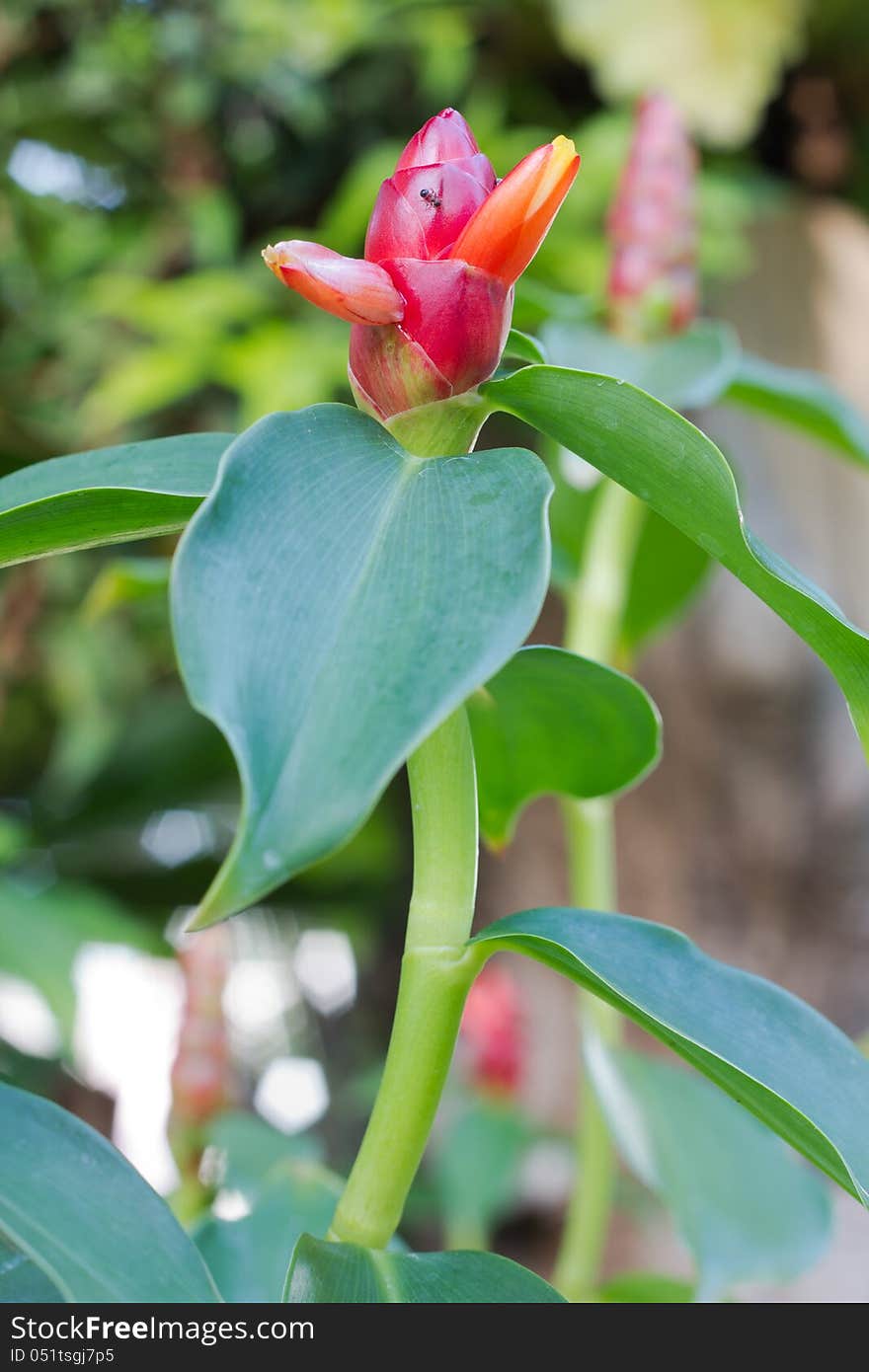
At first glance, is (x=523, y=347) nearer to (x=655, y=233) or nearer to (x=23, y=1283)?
(x=23, y=1283)

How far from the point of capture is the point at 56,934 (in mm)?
1479

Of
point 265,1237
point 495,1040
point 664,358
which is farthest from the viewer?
point 495,1040

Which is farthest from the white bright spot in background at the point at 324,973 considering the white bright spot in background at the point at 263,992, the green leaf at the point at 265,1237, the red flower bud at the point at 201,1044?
the green leaf at the point at 265,1237

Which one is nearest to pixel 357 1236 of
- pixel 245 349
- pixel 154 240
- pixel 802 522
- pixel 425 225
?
pixel 425 225

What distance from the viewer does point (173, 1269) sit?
0.31 meters

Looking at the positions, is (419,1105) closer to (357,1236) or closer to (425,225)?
(357,1236)

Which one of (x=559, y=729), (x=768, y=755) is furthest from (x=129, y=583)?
(x=768, y=755)

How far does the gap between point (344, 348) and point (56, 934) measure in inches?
32.6

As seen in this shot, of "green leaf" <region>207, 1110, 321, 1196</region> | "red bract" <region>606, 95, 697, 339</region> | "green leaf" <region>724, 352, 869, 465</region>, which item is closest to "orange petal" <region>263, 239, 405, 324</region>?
"green leaf" <region>724, 352, 869, 465</region>

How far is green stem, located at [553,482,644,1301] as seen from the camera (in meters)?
0.69

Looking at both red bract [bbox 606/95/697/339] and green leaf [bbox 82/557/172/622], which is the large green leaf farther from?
red bract [bbox 606/95/697/339]

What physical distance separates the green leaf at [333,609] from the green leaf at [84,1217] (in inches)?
5.5

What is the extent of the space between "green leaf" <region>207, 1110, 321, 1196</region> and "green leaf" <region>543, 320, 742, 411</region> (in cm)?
63

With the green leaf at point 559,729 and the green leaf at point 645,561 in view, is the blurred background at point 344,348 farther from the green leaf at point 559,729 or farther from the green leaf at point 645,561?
the green leaf at point 559,729
